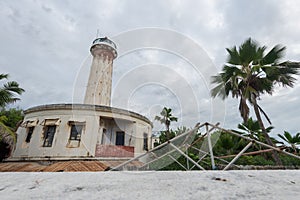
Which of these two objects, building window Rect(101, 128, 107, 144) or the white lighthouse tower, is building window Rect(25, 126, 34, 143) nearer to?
building window Rect(101, 128, 107, 144)

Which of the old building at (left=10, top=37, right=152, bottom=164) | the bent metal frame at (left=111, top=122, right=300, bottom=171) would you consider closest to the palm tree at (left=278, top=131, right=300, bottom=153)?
the bent metal frame at (left=111, top=122, right=300, bottom=171)

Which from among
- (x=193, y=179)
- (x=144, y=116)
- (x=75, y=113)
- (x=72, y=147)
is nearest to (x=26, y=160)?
(x=72, y=147)

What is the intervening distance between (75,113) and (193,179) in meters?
8.71

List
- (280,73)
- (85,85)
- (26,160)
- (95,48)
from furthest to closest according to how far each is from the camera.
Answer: (95,48), (85,85), (26,160), (280,73)

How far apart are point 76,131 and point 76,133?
105 mm

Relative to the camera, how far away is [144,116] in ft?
35.7

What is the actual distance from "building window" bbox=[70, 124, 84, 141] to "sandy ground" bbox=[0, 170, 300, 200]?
805 centimetres

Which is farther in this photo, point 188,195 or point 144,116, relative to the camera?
point 144,116

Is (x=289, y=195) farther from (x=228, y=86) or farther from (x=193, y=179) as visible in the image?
(x=228, y=86)

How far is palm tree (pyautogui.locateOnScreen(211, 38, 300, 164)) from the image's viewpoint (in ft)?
22.4

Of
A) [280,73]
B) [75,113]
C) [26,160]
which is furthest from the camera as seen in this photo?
[75,113]

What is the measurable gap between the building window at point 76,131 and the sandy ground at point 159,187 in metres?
8.05

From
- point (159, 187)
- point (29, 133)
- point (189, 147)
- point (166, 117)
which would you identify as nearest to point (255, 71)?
point (189, 147)

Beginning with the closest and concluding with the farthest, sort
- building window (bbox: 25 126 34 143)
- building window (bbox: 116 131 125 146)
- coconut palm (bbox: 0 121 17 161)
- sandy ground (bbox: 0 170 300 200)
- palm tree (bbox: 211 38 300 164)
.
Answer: sandy ground (bbox: 0 170 300 200) → palm tree (bbox: 211 38 300 164) → coconut palm (bbox: 0 121 17 161) → building window (bbox: 25 126 34 143) → building window (bbox: 116 131 125 146)
